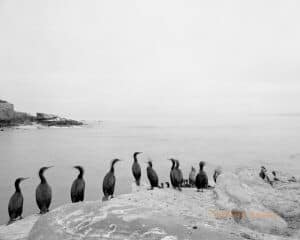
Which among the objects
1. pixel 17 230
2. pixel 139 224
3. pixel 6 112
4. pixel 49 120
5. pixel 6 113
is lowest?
pixel 17 230

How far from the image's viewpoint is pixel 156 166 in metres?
30.6

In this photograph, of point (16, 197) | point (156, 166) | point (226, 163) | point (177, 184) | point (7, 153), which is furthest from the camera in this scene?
point (7, 153)

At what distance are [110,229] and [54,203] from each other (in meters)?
11.2

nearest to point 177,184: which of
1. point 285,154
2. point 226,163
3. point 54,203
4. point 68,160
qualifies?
point 54,203

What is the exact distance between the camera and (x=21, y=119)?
282 ft

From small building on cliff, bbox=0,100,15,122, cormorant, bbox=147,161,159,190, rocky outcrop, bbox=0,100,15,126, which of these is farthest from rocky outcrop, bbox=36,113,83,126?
cormorant, bbox=147,161,159,190

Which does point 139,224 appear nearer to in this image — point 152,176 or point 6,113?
point 152,176

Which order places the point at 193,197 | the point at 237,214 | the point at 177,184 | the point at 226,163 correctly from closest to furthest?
the point at 237,214 < the point at 193,197 < the point at 177,184 < the point at 226,163

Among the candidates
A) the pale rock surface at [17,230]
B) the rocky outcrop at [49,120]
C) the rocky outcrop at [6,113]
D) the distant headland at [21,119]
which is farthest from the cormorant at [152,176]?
the rocky outcrop at [49,120]

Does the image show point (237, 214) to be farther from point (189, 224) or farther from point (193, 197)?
point (193, 197)

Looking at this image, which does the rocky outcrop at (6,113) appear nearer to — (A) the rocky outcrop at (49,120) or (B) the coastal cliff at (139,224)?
(A) the rocky outcrop at (49,120)

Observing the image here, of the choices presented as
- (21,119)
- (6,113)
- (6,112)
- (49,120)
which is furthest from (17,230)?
(49,120)

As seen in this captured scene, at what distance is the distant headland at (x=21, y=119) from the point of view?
79438 mm

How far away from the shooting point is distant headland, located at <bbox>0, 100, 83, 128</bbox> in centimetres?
7944
